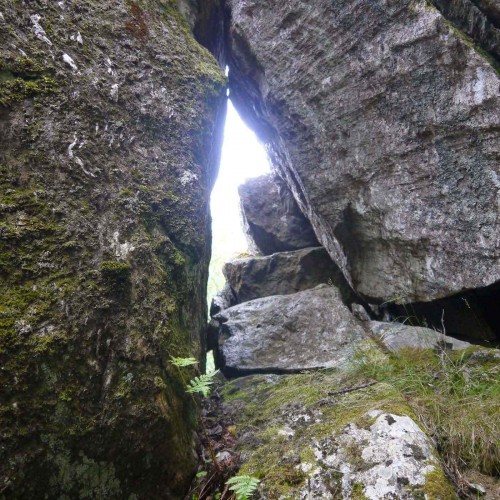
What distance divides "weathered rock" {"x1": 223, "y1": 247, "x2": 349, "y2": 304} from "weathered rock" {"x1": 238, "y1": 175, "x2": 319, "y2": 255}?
675mm

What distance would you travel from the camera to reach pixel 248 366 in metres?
5.03

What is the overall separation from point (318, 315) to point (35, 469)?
13.0 ft

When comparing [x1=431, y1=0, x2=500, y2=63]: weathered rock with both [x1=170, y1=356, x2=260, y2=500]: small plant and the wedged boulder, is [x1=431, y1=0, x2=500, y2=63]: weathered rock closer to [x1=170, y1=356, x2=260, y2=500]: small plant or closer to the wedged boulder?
the wedged boulder

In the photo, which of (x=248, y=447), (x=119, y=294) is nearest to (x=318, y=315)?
(x=248, y=447)

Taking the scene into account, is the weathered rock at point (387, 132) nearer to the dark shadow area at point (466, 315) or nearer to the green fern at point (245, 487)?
the dark shadow area at point (466, 315)

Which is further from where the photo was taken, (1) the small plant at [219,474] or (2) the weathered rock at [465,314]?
(2) the weathered rock at [465,314]

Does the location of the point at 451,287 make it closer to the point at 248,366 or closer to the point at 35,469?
the point at 248,366

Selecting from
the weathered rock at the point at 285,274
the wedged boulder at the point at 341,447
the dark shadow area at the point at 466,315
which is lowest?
the dark shadow area at the point at 466,315

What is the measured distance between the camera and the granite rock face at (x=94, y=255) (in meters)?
2.30

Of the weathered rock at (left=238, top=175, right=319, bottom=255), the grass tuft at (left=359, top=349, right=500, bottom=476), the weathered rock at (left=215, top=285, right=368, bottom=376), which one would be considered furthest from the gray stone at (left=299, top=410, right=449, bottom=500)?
the weathered rock at (left=238, top=175, right=319, bottom=255)

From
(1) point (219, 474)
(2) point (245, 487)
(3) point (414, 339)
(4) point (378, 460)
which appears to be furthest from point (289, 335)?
(2) point (245, 487)

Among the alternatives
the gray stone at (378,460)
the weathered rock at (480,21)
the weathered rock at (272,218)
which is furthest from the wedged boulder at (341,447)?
the weathered rock at (272,218)

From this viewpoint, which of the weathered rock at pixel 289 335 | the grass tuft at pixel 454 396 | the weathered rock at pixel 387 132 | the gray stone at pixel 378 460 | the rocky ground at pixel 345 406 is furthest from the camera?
the weathered rock at pixel 289 335

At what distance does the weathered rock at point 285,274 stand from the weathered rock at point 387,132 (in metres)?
0.52
